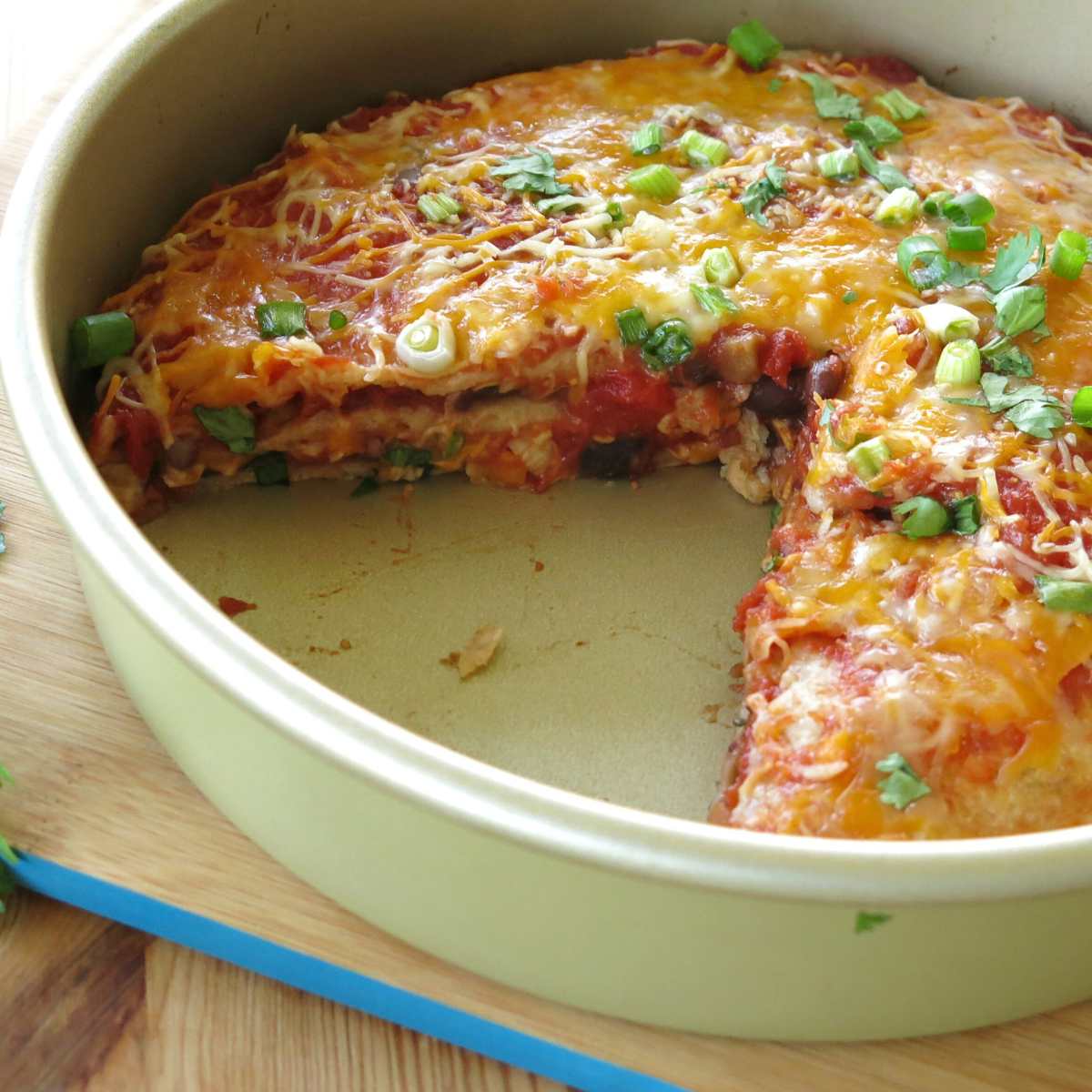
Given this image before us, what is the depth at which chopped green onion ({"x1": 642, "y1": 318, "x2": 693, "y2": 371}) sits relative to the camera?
2822 millimetres

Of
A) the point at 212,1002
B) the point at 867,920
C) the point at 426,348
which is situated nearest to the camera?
the point at 867,920

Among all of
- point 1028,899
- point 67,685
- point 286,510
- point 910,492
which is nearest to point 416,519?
point 286,510

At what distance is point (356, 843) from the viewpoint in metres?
2.02

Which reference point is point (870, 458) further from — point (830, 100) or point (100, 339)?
point (100, 339)

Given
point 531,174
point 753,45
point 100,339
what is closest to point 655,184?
point 531,174

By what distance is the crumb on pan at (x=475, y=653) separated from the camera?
2.73 m

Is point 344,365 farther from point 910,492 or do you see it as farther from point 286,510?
point 910,492

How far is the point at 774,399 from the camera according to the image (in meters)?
2.93

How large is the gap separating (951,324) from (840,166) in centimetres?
56

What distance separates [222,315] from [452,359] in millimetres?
495

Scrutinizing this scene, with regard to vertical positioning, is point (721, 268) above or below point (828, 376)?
above

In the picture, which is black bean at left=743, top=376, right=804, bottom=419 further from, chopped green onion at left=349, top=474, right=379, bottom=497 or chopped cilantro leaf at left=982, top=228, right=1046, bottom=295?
chopped green onion at left=349, top=474, right=379, bottom=497

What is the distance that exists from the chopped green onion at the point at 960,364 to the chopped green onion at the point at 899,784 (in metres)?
0.86

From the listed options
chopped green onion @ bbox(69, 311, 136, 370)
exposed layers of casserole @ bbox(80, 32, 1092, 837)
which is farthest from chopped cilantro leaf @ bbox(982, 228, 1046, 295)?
chopped green onion @ bbox(69, 311, 136, 370)
